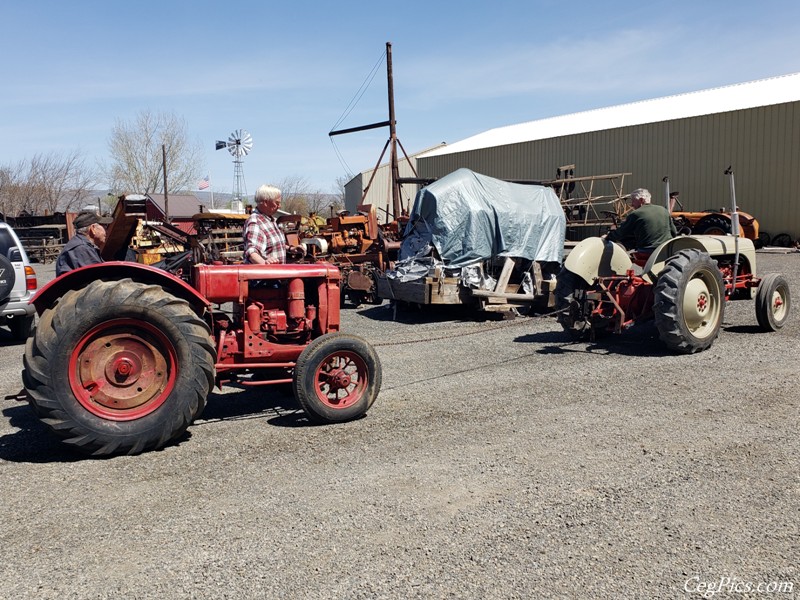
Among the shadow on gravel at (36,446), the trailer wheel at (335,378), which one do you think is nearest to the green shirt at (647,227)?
the trailer wheel at (335,378)

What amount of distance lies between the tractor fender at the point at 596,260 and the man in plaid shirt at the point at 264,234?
371 centimetres

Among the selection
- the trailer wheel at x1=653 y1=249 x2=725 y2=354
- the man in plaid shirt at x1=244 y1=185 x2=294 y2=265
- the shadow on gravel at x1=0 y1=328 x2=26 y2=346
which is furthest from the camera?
the shadow on gravel at x1=0 y1=328 x2=26 y2=346

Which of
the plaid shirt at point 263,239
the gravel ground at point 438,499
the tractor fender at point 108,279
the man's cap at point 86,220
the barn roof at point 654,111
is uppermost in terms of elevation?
the barn roof at point 654,111

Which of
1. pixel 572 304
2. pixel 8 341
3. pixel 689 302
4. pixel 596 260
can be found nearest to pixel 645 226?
pixel 596 260

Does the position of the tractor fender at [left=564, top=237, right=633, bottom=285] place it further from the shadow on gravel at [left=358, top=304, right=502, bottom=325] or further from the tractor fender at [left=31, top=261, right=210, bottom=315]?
the tractor fender at [left=31, top=261, right=210, bottom=315]

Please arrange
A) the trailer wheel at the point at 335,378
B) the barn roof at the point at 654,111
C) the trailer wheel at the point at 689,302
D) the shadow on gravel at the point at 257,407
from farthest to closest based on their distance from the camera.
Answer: the barn roof at the point at 654,111
the trailer wheel at the point at 689,302
the shadow on gravel at the point at 257,407
the trailer wheel at the point at 335,378

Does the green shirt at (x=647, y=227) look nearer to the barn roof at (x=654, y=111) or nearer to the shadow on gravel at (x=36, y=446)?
the shadow on gravel at (x=36, y=446)

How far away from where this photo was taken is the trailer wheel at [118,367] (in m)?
4.36

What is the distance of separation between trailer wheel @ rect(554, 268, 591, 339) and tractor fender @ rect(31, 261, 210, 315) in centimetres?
445

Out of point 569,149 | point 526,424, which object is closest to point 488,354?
point 526,424

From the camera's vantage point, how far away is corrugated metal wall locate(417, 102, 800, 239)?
2103cm

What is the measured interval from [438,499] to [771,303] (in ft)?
21.3

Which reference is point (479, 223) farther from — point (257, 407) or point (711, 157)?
point (711, 157)

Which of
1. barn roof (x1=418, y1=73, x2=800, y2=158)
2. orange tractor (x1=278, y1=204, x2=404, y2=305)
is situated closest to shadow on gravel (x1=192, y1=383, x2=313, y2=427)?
orange tractor (x1=278, y1=204, x2=404, y2=305)
